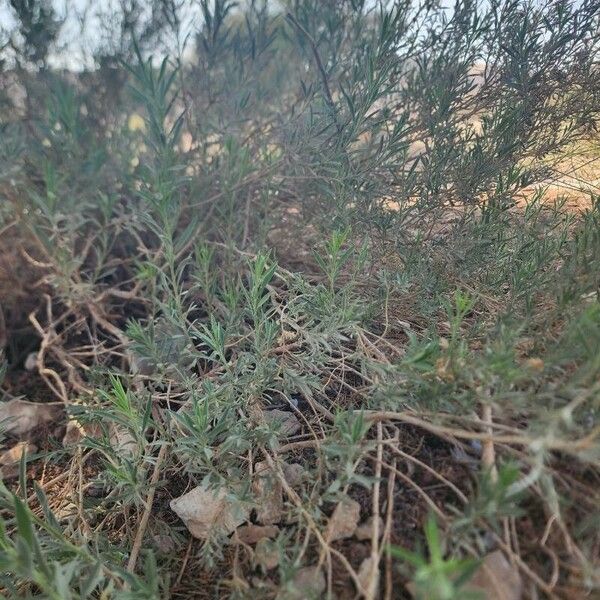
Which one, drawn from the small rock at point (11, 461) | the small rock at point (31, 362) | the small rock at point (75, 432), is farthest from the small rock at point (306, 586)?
the small rock at point (31, 362)

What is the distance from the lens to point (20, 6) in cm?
172

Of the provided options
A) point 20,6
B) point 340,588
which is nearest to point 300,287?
point 340,588

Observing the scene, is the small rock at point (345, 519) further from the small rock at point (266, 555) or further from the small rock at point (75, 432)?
the small rock at point (75, 432)

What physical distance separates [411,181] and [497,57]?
1.61ft

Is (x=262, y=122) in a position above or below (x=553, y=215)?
above

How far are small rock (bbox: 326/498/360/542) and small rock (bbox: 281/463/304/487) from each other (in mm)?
137

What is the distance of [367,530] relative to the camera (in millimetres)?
931

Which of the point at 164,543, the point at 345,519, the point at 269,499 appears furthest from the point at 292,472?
the point at 164,543

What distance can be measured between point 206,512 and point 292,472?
0.68ft

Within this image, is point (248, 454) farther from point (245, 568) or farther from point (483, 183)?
point (483, 183)

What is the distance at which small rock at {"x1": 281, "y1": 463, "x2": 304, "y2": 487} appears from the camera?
1069 mm

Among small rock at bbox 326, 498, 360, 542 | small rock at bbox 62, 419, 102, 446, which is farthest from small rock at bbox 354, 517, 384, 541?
small rock at bbox 62, 419, 102, 446

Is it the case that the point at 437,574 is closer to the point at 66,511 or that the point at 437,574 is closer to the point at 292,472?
the point at 292,472

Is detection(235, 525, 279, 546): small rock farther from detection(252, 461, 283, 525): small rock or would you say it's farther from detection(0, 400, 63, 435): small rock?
detection(0, 400, 63, 435): small rock
